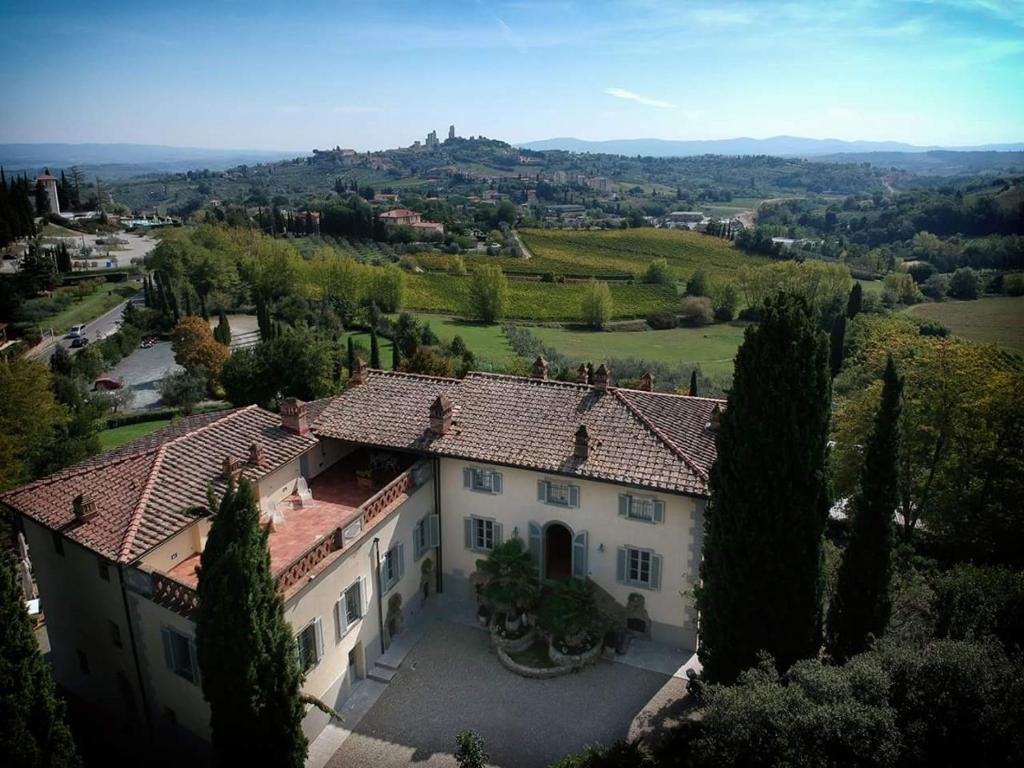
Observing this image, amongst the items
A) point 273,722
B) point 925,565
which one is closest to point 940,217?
point 925,565

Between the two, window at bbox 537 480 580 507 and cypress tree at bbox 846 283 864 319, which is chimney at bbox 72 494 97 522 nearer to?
window at bbox 537 480 580 507

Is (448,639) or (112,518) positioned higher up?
(112,518)

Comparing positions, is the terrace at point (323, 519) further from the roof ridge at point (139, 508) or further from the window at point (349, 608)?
the window at point (349, 608)

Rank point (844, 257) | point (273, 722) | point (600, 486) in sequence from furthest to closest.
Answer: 1. point (844, 257)
2. point (600, 486)
3. point (273, 722)

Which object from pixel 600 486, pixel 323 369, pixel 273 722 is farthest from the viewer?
pixel 323 369

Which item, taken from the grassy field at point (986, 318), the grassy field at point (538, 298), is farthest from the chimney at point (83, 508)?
the grassy field at point (538, 298)

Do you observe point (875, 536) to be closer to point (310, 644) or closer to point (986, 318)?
point (310, 644)

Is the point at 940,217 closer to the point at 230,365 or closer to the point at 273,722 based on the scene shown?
the point at 230,365

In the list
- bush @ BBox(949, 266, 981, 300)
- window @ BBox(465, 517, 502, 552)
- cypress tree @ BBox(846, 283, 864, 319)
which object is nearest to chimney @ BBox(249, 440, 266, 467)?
window @ BBox(465, 517, 502, 552)
